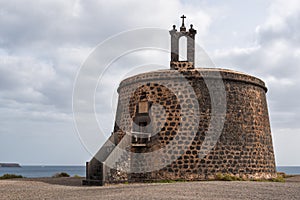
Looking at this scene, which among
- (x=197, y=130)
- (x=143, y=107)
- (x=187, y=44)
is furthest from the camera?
(x=187, y=44)

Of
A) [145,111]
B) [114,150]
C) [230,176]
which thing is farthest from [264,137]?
[114,150]

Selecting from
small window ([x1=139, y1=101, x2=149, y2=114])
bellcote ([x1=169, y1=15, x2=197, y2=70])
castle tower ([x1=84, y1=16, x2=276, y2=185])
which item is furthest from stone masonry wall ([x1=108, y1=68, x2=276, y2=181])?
bellcote ([x1=169, y1=15, x2=197, y2=70])

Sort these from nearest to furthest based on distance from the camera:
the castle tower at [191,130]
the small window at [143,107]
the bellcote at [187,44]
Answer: the castle tower at [191,130] < the small window at [143,107] < the bellcote at [187,44]

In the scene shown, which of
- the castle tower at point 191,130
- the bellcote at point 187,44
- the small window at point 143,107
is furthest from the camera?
the bellcote at point 187,44

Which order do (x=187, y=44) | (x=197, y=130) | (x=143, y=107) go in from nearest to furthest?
(x=197, y=130) → (x=143, y=107) → (x=187, y=44)

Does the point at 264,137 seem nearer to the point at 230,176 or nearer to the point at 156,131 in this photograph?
the point at 230,176

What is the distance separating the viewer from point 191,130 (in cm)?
1584

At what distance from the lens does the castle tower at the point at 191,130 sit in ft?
51.4

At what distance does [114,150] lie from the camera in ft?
48.0

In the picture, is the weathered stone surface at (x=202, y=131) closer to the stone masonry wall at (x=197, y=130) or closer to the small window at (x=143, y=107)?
the stone masonry wall at (x=197, y=130)

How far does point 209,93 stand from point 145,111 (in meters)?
2.82

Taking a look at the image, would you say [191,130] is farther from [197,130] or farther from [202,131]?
[202,131]

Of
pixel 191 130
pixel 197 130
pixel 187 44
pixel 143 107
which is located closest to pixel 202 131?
pixel 197 130

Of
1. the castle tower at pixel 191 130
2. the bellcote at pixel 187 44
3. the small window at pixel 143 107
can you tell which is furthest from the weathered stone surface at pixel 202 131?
the bellcote at pixel 187 44
